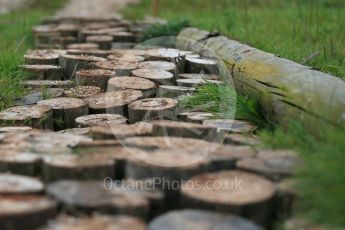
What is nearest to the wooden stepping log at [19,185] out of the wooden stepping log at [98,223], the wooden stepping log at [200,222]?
the wooden stepping log at [98,223]

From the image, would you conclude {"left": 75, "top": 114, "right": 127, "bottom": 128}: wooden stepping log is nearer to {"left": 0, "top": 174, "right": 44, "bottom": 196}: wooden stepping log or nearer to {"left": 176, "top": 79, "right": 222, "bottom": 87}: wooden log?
{"left": 176, "top": 79, "right": 222, "bottom": 87}: wooden log

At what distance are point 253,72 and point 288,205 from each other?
1531 mm

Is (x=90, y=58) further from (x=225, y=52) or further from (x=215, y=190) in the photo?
(x=215, y=190)

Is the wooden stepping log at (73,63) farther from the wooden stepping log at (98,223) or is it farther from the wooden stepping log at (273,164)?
the wooden stepping log at (98,223)

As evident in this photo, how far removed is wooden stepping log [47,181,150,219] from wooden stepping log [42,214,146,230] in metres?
0.04

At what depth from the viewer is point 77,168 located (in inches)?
88.8

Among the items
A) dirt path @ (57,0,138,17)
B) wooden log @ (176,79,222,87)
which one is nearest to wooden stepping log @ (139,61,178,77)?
wooden log @ (176,79,222,87)

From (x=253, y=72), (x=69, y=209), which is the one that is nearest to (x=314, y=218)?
(x=69, y=209)

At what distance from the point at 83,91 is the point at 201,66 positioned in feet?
3.43

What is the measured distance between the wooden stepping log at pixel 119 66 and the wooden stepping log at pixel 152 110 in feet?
2.48

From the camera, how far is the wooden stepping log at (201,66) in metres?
4.46

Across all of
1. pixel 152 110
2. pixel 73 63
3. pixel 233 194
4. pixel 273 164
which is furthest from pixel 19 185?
pixel 73 63

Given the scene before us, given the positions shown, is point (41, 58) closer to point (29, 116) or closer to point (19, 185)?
point (29, 116)

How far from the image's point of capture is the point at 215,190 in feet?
7.07
